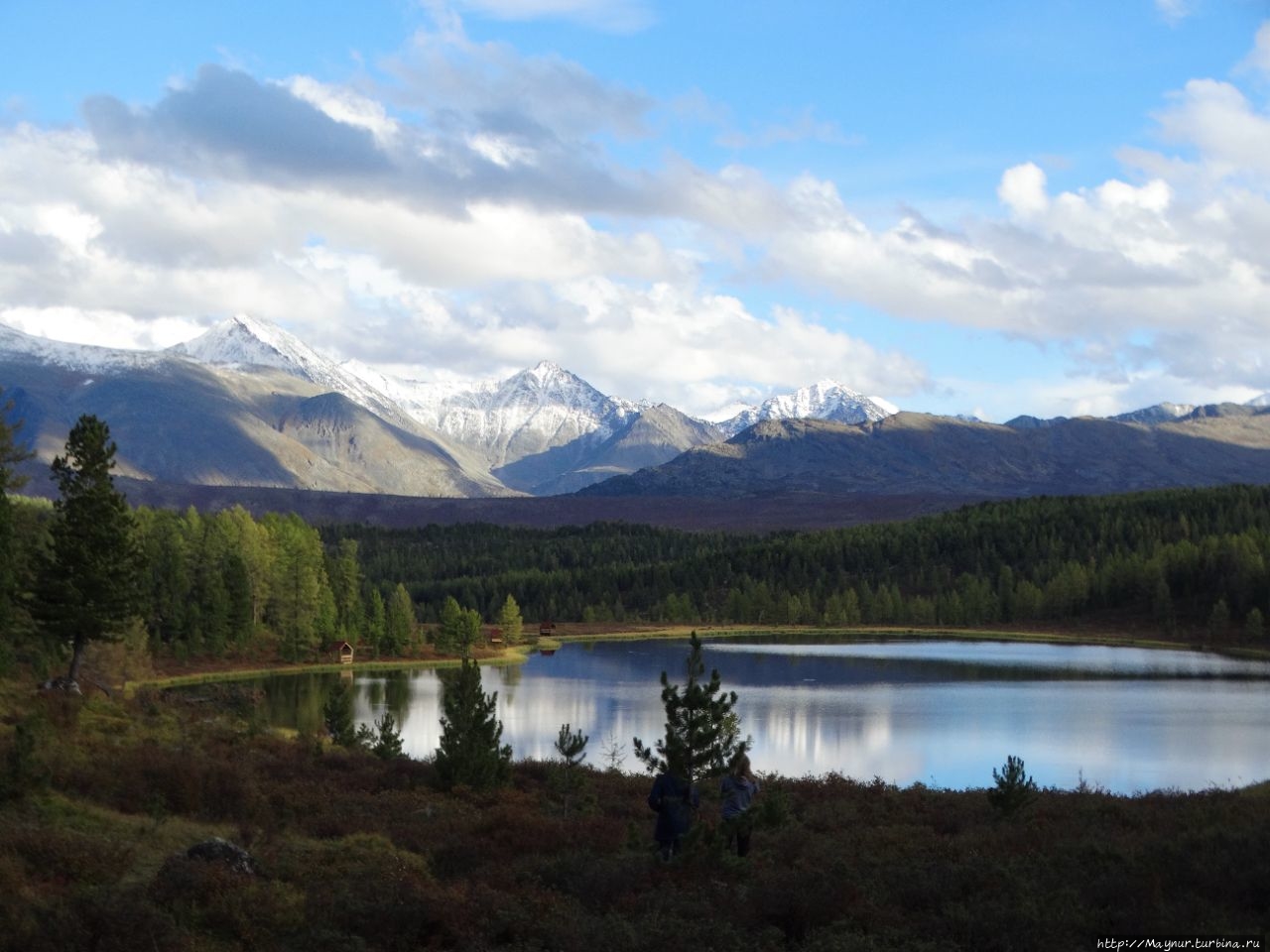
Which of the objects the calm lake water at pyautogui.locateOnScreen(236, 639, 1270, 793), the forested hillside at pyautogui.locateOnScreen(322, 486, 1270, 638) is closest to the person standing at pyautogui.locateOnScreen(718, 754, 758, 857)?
the calm lake water at pyautogui.locateOnScreen(236, 639, 1270, 793)

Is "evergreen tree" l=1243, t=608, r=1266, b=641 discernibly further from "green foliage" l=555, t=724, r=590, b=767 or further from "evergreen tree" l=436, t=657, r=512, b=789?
"evergreen tree" l=436, t=657, r=512, b=789

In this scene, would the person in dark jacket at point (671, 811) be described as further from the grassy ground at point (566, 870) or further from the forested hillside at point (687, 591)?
the forested hillside at point (687, 591)

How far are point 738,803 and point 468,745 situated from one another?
43.8 feet

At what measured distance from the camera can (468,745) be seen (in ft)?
108

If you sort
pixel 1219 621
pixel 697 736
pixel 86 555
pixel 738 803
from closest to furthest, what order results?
pixel 738 803, pixel 697 736, pixel 86 555, pixel 1219 621

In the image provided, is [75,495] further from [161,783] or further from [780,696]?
[780,696]

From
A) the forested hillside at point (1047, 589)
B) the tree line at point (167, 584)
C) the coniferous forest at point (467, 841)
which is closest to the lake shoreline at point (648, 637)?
the tree line at point (167, 584)

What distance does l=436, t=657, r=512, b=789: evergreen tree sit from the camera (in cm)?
3269

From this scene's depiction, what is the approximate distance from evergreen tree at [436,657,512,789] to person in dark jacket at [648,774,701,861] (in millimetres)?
12628

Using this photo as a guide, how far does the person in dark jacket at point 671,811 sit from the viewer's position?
2053 cm

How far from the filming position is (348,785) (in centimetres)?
3275

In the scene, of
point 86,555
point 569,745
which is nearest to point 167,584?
point 86,555

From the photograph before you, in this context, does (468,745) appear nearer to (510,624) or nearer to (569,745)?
(569,745)

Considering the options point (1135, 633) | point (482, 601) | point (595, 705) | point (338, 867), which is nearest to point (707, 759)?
point (338, 867)
